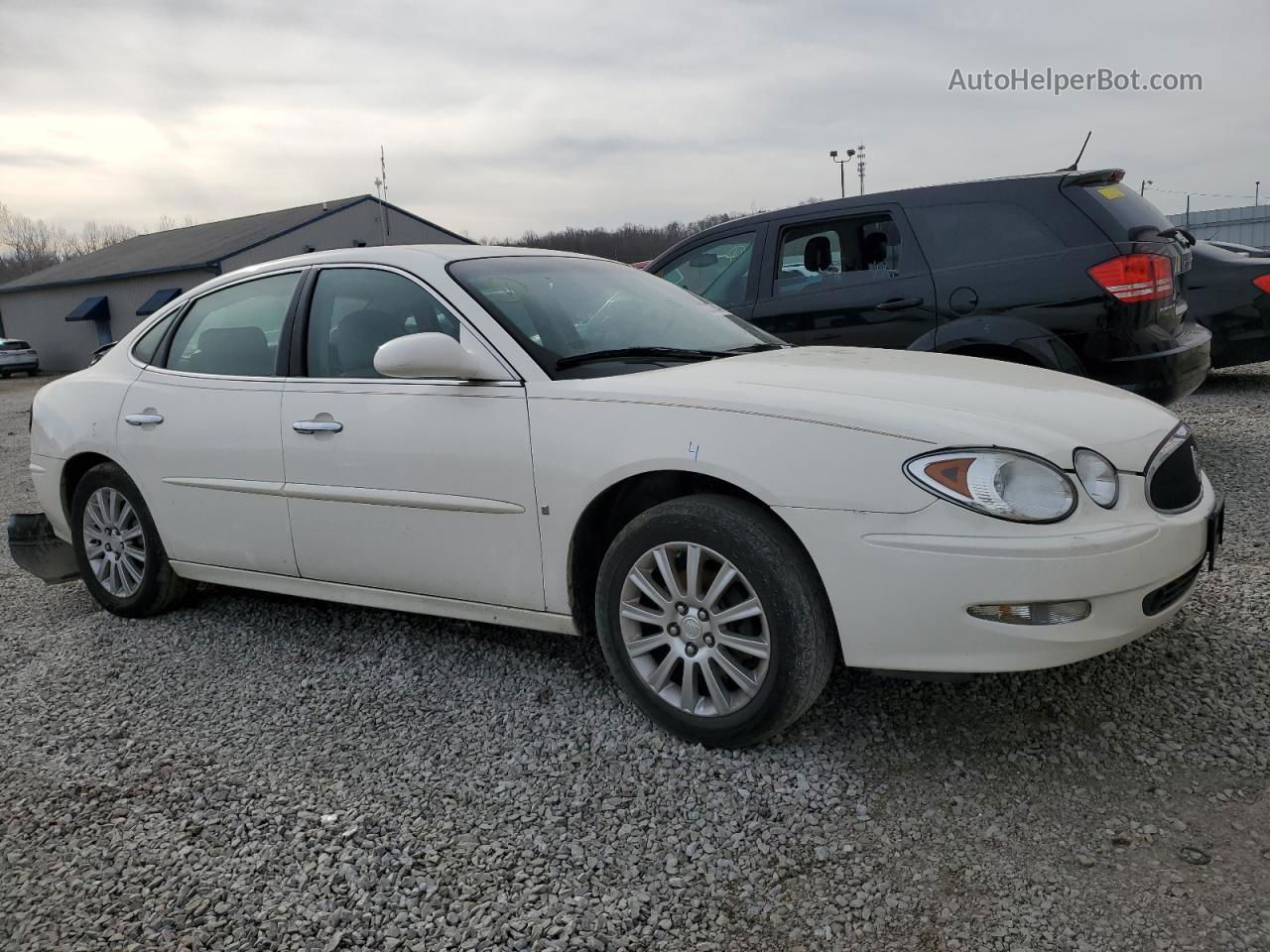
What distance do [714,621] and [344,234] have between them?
35.2m

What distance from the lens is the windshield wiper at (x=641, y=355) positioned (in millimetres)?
3439

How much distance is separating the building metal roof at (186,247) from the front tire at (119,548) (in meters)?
29.3

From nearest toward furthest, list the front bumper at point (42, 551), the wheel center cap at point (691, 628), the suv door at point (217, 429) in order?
1. the wheel center cap at point (691, 628)
2. the suv door at point (217, 429)
3. the front bumper at point (42, 551)

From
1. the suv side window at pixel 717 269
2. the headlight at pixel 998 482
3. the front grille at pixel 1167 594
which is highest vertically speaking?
the suv side window at pixel 717 269

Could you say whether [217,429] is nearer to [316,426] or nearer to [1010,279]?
[316,426]

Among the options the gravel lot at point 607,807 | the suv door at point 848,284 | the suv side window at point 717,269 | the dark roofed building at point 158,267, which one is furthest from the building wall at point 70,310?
the gravel lot at point 607,807

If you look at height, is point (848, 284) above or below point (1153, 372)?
above

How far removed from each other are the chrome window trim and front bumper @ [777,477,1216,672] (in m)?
0.05

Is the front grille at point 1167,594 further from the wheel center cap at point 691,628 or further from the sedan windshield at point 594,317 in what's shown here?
the sedan windshield at point 594,317

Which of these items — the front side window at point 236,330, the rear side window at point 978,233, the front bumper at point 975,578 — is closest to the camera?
the front bumper at point 975,578

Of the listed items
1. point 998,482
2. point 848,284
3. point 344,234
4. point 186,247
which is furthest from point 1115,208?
point 186,247

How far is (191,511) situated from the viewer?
429cm

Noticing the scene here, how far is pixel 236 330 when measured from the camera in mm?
4320

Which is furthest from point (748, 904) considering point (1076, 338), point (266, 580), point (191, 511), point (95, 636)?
point (1076, 338)
